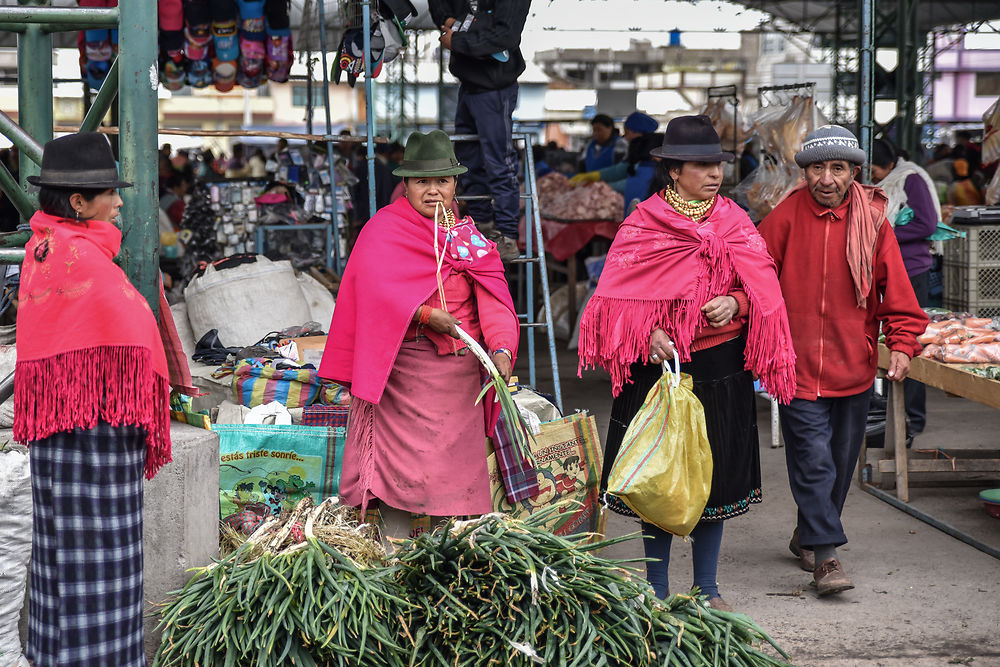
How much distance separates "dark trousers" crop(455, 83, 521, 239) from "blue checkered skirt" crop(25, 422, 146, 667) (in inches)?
Result: 122

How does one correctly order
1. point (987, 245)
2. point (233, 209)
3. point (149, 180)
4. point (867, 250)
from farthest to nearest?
point (233, 209) < point (987, 245) < point (867, 250) < point (149, 180)

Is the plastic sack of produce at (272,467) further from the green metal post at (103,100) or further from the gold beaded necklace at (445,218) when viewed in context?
the green metal post at (103,100)

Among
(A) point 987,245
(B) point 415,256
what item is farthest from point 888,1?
(B) point 415,256

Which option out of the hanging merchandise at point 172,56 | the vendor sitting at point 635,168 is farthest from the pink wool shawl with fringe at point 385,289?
the vendor sitting at point 635,168

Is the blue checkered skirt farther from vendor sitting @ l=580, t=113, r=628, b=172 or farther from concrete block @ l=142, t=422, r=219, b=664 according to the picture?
vendor sitting @ l=580, t=113, r=628, b=172

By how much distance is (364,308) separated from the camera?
384 centimetres

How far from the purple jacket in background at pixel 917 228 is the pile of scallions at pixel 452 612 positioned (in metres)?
3.99

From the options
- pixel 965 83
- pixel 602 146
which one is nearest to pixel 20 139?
pixel 602 146

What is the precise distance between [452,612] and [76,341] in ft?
4.07

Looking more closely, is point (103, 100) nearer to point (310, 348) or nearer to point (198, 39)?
point (310, 348)

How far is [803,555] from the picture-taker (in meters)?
4.90

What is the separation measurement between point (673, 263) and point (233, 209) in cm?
545

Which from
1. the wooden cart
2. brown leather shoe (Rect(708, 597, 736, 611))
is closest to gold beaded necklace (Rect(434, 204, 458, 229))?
brown leather shoe (Rect(708, 597, 736, 611))

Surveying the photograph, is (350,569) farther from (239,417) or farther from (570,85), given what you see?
(570,85)
